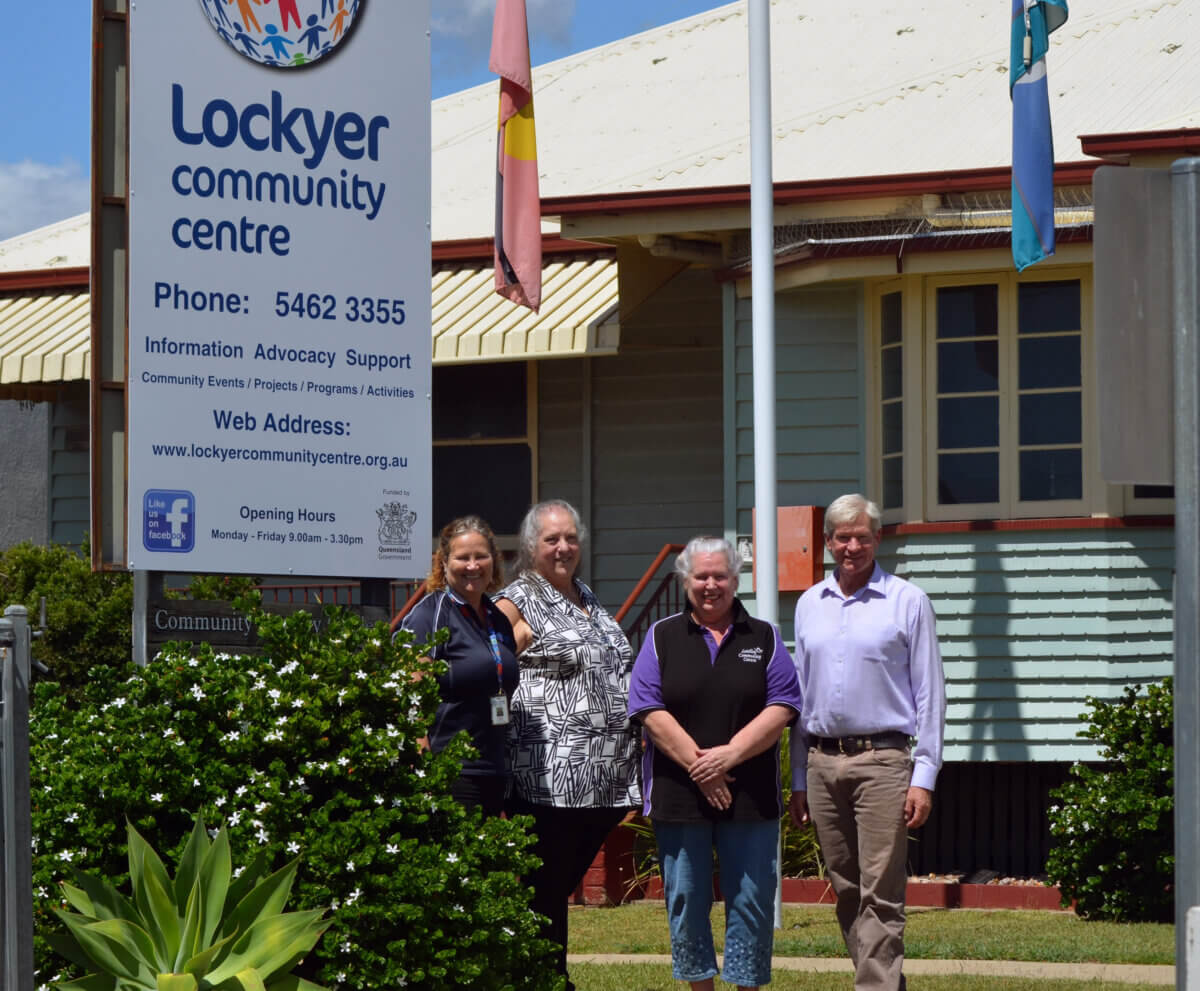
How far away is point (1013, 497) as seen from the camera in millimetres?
11789

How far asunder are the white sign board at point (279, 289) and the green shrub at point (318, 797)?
79cm

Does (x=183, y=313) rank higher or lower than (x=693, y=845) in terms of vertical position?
higher

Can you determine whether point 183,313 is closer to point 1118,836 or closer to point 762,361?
point 762,361

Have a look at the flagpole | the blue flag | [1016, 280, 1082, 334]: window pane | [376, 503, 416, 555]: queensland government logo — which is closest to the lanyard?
[376, 503, 416, 555]: queensland government logo

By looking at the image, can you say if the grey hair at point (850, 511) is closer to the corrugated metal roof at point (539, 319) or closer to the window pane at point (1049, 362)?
the window pane at point (1049, 362)

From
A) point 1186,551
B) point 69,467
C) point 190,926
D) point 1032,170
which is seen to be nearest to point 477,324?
point 1032,170

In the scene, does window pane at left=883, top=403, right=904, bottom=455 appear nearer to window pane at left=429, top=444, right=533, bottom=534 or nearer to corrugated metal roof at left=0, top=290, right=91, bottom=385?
window pane at left=429, top=444, right=533, bottom=534

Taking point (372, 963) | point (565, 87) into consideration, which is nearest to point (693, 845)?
point (372, 963)

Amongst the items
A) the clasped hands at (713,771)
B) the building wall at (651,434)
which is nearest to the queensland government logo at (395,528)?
the clasped hands at (713,771)

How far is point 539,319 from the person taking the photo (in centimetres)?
1295

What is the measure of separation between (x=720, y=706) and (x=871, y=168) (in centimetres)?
674

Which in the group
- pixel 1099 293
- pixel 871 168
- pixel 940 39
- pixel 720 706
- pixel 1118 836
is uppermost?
pixel 940 39

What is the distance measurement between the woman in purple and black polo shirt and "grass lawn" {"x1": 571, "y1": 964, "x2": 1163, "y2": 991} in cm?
122

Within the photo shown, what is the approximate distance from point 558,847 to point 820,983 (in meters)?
1.63
